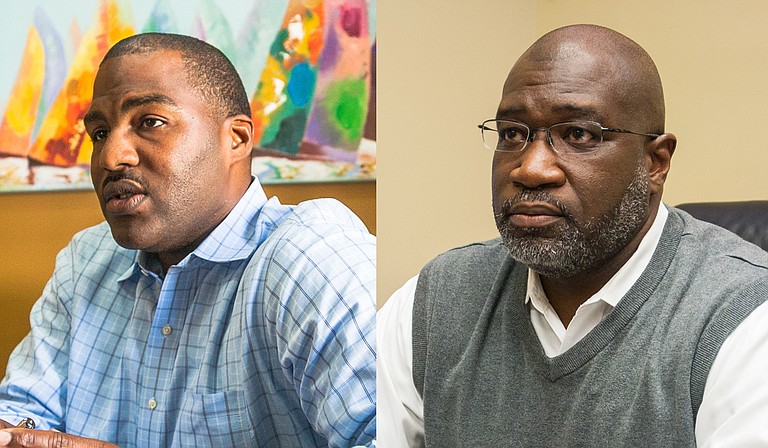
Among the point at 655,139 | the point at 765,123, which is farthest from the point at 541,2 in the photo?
the point at 655,139

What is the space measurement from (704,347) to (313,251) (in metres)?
0.53

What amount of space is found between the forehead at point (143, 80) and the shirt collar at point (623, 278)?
679 millimetres

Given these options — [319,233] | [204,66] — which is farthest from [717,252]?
[204,66]

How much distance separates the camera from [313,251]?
660mm

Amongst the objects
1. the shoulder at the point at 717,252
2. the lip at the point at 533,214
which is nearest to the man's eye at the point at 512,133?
the lip at the point at 533,214

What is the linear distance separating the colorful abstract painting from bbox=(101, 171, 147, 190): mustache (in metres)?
0.01

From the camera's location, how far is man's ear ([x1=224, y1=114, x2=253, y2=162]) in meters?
0.64

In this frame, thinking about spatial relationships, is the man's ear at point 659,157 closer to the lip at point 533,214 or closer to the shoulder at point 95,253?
the lip at point 533,214

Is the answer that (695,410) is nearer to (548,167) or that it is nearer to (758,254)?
(758,254)

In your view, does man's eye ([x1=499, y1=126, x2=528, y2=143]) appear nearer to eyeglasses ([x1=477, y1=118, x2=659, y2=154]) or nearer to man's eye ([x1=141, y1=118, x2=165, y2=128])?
eyeglasses ([x1=477, y1=118, x2=659, y2=154])

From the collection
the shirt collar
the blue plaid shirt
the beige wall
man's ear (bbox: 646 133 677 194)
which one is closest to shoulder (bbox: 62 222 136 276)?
the blue plaid shirt

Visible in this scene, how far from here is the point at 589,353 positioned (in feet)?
3.50

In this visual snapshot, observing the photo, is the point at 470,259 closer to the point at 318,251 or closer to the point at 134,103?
the point at 318,251

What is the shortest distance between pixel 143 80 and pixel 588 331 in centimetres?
72
